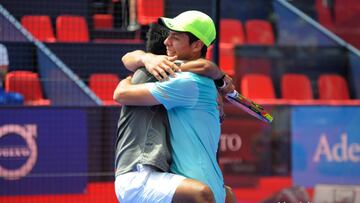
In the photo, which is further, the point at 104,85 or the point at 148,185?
the point at 104,85

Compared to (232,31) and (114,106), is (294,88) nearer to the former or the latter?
(232,31)

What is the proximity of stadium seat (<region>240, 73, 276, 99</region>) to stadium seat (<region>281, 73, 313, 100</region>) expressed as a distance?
19 cm

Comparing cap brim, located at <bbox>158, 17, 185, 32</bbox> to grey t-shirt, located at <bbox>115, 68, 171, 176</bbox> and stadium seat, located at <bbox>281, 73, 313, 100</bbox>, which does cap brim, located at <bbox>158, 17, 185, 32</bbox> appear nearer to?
grey t-shirt, located at <bbox>115, 68, 171, 176</bbox>

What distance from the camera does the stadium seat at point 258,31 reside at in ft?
32.3

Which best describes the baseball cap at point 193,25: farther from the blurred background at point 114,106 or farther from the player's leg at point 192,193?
the blurred background at point 114,106

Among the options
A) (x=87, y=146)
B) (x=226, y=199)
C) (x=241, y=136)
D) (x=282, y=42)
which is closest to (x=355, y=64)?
(x=282, y=42)

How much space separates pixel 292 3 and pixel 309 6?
377mm

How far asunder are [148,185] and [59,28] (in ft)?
15.1

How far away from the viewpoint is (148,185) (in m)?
3.39

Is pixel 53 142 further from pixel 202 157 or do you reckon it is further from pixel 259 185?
pixel 202 157

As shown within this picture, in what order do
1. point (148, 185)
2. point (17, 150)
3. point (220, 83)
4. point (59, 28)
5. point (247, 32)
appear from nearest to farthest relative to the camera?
point (148, 185), point (220, 83), point (17, 150), point (59, 28), point (247, 32)

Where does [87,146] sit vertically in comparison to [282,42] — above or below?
below

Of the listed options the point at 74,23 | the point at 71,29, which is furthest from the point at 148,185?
the point at 71,29

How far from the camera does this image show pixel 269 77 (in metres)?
8.82
